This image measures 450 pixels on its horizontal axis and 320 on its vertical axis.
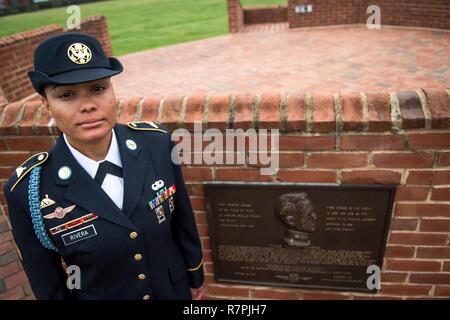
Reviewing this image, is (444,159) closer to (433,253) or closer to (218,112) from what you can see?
(433,253)

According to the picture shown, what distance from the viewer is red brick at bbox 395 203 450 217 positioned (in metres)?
1.92

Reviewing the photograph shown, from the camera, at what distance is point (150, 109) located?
1.92 meters

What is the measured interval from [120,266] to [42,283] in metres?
0.39

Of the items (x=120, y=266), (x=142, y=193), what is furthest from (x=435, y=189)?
(x=120, y=266)

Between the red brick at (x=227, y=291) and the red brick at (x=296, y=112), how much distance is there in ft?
4.21

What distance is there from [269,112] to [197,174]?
0.56 m

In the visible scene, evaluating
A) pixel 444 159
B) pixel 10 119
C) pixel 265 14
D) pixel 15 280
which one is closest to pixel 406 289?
pixel 444 159

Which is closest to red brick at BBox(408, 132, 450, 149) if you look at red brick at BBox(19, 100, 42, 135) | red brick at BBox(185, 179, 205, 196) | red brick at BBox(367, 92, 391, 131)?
red brick at BBox(367, 92, 391, 131)

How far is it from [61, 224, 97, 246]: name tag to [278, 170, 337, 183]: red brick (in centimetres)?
100

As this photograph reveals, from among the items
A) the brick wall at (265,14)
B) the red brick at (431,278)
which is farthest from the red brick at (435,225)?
the brick wall at (265,14)

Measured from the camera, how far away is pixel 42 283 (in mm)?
1629

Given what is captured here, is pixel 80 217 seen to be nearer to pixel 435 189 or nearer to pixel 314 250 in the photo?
pixel 314 250

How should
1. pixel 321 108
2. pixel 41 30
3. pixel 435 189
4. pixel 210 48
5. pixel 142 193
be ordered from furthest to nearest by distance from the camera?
pixel 210 48
pixel 41 30
pixel 435 189
pixel 321 108
pixel 142 193

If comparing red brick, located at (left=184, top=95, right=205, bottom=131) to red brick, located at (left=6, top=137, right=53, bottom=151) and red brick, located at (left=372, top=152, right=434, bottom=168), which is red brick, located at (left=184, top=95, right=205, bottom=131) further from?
red brick, located at (left=372, top=152, right=434, bottom=168)
